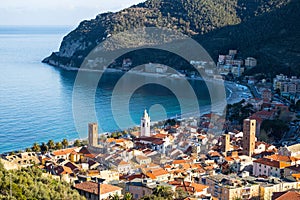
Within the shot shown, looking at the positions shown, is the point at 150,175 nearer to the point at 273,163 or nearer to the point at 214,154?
the point at 273,163

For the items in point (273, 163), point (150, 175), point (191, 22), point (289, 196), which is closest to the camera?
point (289, 196)

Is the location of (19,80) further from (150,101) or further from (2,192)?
(2,192)

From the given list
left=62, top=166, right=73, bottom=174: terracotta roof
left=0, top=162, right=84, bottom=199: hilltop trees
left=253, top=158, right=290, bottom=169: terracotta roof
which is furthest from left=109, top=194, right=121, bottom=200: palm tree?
left=253, top=158, right=290, bottom=169: terracotta roof

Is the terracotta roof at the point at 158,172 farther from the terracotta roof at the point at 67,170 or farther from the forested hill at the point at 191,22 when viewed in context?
the forested hill at the point at 191,22

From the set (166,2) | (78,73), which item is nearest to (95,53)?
(78,73)

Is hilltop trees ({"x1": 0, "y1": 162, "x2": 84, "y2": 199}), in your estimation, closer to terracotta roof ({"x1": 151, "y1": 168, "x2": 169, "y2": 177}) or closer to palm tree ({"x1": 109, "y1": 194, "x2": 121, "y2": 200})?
palm tree ({"x1": 109, "y1": 194, "x2": 121, "y2": 200})

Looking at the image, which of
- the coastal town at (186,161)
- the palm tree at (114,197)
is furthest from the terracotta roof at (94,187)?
the palm tree at (114,197)

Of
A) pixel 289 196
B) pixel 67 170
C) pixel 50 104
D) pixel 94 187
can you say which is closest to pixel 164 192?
pixel 94 187
